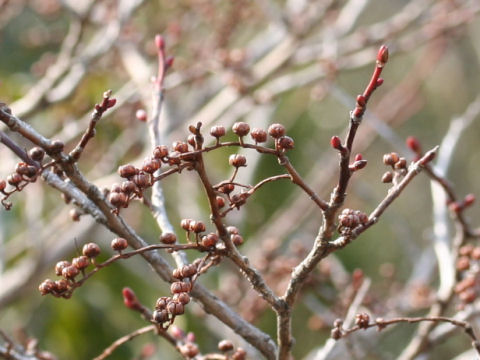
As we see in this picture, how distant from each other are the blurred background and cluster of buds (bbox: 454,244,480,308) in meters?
0.33

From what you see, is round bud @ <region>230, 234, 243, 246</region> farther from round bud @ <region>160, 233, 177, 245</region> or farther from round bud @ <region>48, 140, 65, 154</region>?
round bud @ <region>48, 140, 65, 154</region>

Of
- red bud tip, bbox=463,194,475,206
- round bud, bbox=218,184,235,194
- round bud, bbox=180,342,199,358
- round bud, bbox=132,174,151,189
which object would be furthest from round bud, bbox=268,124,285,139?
→ red bud tip, bbox=463,194,475,206

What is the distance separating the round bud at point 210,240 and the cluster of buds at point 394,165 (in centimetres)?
35

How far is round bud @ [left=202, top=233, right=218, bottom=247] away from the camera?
1.18 m

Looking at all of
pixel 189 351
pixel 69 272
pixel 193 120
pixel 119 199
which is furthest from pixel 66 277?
pixel 193 120

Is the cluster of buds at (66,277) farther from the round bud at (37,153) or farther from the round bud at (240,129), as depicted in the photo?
the round bud at (240,129)

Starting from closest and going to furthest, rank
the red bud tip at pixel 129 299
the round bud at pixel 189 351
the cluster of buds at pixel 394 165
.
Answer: the cluster of buds at pixel 394 165, the round bud at pixel 189 351, the red bud tip at pixel 129 299

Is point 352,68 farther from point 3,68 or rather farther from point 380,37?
point 3,68

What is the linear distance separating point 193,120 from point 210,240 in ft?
10.2

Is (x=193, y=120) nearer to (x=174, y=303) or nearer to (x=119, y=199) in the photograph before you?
(x=119, y=199)

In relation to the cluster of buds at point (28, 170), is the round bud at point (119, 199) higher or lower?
lower

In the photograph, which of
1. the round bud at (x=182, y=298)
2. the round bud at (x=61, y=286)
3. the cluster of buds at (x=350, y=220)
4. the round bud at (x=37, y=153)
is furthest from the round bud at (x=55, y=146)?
the cluster of buds at (x=350, y=220)

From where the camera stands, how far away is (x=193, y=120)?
4.25m

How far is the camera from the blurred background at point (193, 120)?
10.2 feet
